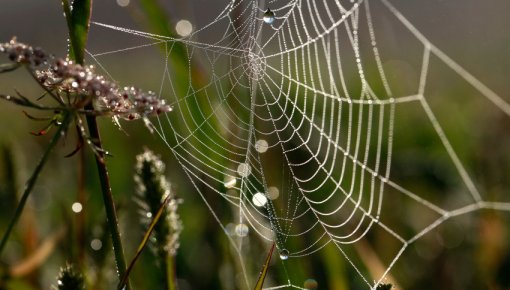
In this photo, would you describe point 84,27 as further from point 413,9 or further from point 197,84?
point 413,9

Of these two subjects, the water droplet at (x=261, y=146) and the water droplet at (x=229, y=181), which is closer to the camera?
the water droplet at (x=229, y=181)

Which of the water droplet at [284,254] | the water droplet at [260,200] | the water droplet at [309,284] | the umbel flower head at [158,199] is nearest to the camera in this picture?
the umbel flower head at [158,199]

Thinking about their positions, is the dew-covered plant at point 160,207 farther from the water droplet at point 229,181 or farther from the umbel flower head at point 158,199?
the water droplet at point 229,181

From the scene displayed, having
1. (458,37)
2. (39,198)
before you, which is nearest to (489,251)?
(39,198)

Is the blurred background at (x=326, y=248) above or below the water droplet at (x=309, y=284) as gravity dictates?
above

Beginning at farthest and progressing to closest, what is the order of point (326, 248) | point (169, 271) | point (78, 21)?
point (326, 248), point (169, 271), point (78, 21)

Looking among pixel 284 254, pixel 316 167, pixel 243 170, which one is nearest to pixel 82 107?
pixel 284 254

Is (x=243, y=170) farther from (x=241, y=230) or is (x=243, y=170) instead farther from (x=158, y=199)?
(x=158, y=199)

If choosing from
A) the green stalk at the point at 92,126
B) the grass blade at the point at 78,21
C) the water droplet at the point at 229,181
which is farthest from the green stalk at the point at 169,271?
the water droplet at the point at 229,181

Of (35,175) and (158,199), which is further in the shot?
(158,199)
